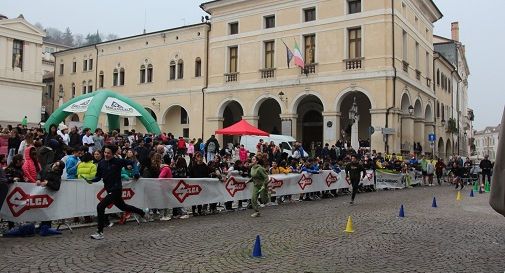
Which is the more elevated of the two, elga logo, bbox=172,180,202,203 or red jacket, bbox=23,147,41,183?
red jacket, bbox=23,147,41,183

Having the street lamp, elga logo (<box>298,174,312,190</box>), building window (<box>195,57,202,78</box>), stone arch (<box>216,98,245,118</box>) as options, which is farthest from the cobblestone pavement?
the street lamp

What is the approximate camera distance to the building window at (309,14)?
36.7 m

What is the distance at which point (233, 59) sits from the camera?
41219 mm

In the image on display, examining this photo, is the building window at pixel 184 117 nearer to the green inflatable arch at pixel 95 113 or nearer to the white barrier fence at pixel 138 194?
the green inflatable arch at pixel 95 113

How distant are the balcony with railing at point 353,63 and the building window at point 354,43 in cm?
42

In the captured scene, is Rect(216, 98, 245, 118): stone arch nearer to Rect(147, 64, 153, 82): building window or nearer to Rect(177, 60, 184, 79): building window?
Rect(177, 60, 184, 79): building window

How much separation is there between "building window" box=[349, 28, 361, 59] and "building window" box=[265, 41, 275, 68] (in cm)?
659

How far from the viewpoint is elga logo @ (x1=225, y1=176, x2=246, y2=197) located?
16047 mm

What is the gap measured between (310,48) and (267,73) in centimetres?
409

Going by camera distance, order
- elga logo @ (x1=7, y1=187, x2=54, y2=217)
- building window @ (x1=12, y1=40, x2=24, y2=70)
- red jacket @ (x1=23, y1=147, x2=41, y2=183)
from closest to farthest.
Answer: elga logo @ (x1=7, y1=187, x2=54, y2=217)
red jacket @ (x1=23, y1=147, x2=41, y2=183)
building window @ (x1=12, y1=40, x2=24, y2=70)

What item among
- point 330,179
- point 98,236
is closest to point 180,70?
point 330,179

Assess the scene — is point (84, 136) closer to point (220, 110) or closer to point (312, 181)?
point (312, 181)

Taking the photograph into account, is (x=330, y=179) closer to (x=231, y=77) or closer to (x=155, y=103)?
(x=231, y=77)

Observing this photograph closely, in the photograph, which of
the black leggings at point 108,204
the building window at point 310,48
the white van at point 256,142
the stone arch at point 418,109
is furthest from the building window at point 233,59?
the black leggings at point 108,204
